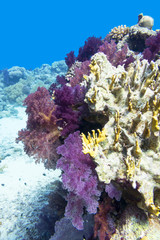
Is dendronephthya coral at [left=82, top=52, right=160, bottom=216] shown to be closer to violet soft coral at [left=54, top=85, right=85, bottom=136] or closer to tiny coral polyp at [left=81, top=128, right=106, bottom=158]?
tiny coral polyp at [left=81, top=128, right=106, bottom=158]

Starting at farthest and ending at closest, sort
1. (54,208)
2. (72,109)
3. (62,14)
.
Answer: (62,14)
(54,208)
(72,109)

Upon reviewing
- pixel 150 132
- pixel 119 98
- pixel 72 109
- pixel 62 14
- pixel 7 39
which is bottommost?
pixel 150 132

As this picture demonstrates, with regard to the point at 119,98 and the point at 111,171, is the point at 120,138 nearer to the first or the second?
the point at 111,171

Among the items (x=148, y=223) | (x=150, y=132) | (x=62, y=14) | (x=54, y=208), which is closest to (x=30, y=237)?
(x=54, y=208)

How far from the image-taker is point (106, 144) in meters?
1.86

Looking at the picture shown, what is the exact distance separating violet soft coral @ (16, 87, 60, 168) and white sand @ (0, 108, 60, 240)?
77.8 inches

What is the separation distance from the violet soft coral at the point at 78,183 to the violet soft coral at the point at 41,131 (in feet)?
1.68

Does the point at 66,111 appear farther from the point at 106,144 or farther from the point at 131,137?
the point at 131,137

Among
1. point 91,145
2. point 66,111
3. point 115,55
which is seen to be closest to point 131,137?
point 91,145

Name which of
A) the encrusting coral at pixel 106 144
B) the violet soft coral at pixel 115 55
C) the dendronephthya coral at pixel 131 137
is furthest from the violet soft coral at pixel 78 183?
the violet soft coral at pixel 115 55

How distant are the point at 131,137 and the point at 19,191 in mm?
4137

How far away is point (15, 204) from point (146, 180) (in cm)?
381

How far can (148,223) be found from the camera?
68.3 inches

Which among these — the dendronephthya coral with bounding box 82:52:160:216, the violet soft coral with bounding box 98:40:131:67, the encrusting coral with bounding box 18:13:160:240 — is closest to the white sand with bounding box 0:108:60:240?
the encrusting coral with bounding box 18:13:160:240
